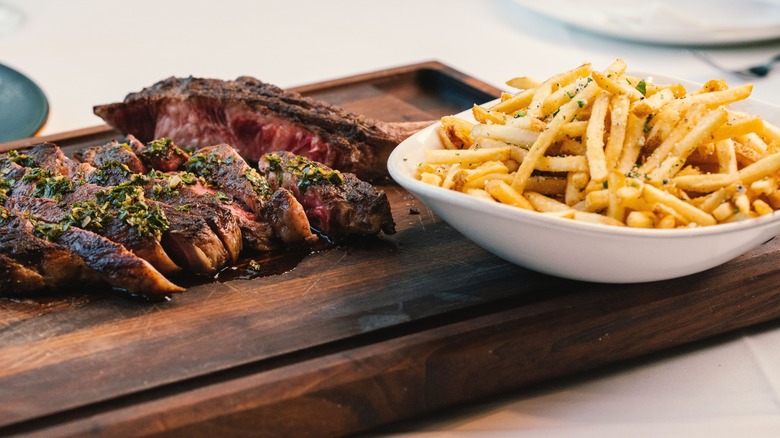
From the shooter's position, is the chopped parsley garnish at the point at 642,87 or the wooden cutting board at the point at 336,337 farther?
the chopped parsley garnish at the point at 642,87

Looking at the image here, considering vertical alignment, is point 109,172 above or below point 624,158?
below

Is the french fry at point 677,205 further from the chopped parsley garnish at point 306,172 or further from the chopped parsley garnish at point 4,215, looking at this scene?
the chopped parsley garnish at point 4,215

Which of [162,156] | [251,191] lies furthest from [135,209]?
[162,156]

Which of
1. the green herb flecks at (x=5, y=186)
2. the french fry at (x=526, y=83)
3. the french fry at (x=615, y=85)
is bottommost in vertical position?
the green herb flecks at (x=5, y=186)

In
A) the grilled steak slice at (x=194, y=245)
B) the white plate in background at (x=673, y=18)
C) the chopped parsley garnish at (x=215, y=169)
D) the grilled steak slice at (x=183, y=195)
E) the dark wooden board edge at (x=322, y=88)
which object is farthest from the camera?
the white plate in background at (x=673, y=18)

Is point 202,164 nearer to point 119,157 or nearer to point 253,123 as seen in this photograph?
point 119,157

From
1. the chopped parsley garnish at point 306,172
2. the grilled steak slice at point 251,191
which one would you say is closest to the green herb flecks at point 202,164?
the grilled steak slice at point 251,191

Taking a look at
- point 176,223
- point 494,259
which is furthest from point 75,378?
point 494,259
